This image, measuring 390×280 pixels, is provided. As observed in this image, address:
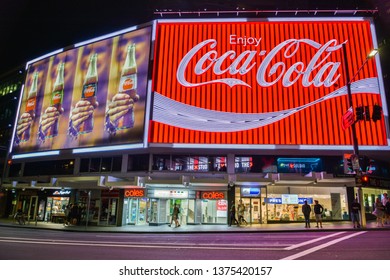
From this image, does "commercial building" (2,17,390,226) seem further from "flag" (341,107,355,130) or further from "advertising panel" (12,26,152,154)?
"flag" (341,107,355,130)

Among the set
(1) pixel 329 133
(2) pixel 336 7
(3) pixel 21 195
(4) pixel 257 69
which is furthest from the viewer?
(3) pixel 21 195

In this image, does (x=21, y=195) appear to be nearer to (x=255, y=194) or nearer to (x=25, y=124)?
(x=25, y=124)

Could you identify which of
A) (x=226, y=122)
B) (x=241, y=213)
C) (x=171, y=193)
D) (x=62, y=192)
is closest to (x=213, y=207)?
(x=241, y=213)

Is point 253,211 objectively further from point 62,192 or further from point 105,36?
point 105,36

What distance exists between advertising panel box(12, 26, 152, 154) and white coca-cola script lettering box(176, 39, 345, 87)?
514 cm

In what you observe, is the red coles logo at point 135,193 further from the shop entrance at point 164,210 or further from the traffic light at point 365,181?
the traffic light at point 365,181

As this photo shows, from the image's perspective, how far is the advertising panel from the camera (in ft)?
95.7

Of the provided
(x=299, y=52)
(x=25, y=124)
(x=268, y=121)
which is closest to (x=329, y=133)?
(x=268, y=121)

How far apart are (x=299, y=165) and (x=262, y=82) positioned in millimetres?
8242

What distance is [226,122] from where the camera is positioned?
90.5 feet

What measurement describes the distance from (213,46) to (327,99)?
38.1 ft

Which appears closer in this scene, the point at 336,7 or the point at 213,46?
the point at 213,46

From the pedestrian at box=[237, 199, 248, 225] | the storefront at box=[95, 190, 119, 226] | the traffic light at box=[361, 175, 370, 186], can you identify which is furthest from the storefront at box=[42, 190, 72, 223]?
the traffic light at box=[361, 175, 370, 186]

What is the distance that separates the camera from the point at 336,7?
32.1 metres
